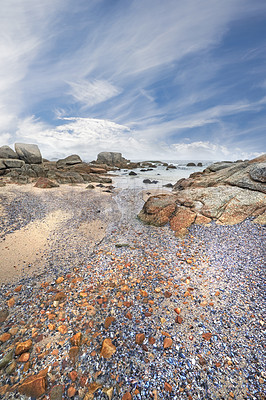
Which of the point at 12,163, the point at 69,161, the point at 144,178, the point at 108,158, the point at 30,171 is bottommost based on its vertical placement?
the point at 144,178

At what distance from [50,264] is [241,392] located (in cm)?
623

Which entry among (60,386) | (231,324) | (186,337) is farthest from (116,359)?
(231,324)

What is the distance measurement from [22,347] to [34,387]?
83 cm

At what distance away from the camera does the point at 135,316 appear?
13.0ft

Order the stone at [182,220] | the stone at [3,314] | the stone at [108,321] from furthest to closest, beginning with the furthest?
the stone at [182,220] < the stone at [3,314] < the stone at [108,321]

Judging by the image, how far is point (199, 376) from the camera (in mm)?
2885

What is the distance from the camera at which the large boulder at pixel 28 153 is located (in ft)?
84.1

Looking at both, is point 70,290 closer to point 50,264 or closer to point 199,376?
point 50,264

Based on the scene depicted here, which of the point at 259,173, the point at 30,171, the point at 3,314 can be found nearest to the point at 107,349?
the point at 3,314

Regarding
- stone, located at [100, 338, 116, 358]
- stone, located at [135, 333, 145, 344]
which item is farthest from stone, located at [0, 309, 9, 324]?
stone, located at [135, 333, 145, 344]

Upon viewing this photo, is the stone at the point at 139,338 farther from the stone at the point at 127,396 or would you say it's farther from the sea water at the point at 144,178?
the sea water at the point at 144,178

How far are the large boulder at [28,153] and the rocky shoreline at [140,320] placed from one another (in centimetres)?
2331

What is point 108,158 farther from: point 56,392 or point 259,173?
point 56,392

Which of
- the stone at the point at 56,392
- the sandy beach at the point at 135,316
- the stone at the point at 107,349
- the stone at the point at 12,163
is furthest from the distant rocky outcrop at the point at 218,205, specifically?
the stone at the point at 12,163
